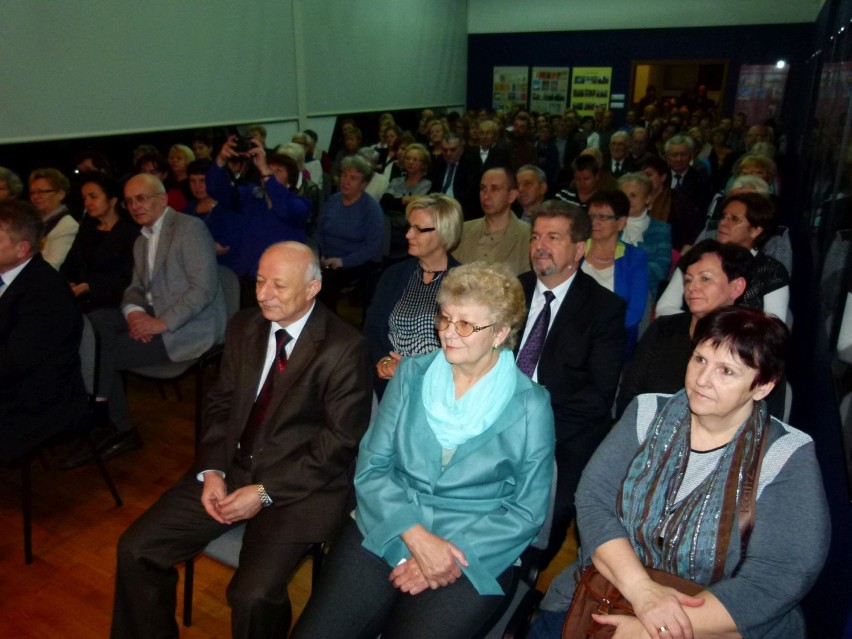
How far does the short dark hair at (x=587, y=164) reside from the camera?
5.04 m

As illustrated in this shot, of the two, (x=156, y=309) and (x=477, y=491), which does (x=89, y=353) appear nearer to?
(x=156, y=309)

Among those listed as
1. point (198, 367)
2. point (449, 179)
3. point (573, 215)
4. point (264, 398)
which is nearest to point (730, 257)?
point (573, 215)

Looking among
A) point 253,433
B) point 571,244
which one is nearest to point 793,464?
point 571,244

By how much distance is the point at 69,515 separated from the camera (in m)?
2.97

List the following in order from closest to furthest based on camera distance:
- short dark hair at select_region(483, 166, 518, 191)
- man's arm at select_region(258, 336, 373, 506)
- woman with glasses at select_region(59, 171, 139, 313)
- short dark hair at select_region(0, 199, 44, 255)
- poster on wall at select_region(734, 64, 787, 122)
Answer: man's arm at select_region(258, 336, 373, 506)
short dark hair at select_region(0, 199, 44, 255)
woman with glasses at select_region(59, 171, 139, 313)
short dark hair at select_region(483, 166, 518, 191)
poster on wall at select_region(734, 64, 787, 122)

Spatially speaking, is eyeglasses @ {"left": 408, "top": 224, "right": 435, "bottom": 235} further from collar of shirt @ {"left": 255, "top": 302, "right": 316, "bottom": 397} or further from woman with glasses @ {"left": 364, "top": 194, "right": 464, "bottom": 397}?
collar of shirt @ {"left": 255, "top": 302, "right": 316, "bottom": 397}

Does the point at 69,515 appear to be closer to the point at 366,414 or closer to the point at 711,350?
the point at 366,414

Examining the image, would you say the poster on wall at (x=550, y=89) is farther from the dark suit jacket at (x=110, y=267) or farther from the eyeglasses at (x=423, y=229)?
the eyeglasses at (x=423, y=229)

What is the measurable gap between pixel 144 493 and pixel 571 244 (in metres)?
2.45

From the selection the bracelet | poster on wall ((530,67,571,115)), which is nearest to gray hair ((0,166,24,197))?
the bracelet

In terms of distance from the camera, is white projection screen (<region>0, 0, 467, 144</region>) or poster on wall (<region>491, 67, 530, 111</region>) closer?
white projection screen (<region>0, 0, 467, 144</region>)

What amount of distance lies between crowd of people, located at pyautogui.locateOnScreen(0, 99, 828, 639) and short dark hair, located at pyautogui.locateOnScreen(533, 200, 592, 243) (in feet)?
0.04

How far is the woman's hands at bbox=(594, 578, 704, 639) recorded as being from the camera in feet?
4.69

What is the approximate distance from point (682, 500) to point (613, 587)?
298mm
